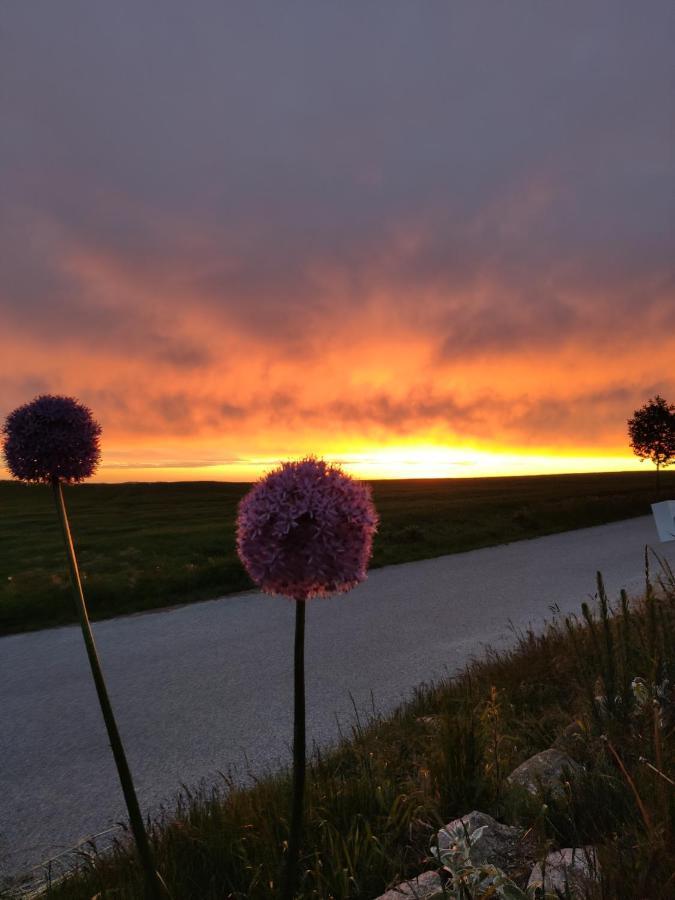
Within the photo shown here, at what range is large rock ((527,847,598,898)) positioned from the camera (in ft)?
8.55

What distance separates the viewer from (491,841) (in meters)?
3.54

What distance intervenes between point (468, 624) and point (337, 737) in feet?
15.7

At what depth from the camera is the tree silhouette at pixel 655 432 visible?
41000 mm

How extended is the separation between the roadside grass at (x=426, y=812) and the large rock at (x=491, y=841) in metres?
0.13

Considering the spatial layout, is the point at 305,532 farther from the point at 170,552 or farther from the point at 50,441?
the point at 170,552

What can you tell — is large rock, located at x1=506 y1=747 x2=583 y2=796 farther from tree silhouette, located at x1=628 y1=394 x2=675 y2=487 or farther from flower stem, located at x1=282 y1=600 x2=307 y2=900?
tree silhouette, located at x1=628 y1=394 x2=675 y2=487

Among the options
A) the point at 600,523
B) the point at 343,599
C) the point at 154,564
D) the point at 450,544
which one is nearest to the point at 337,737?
the point at 343,599

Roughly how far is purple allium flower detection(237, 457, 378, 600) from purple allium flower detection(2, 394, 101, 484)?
175 cm

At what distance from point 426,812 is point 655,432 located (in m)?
42.7

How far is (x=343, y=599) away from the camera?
45.1 ft

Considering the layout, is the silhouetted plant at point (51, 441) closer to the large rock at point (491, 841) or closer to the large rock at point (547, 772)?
the large rock at point (491, 841)

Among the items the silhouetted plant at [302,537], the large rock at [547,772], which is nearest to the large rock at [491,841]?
the large rock at [547,772]

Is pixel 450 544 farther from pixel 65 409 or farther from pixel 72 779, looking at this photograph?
pixel 65 409

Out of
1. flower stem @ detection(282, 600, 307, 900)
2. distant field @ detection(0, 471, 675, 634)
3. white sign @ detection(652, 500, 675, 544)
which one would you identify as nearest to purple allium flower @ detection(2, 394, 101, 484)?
flower stem @ detection(282, 600, 307, 900)
